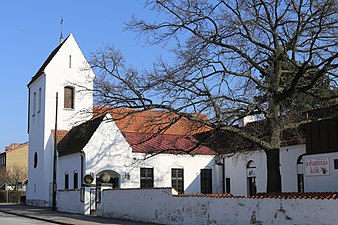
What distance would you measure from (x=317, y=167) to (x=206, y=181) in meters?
14.1

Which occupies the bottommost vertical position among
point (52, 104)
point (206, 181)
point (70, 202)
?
point (70, 202)

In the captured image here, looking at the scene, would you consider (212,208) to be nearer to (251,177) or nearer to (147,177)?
(251,177)

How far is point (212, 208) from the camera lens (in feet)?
66.1

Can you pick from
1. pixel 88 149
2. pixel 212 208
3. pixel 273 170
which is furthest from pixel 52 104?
pixel 212 208

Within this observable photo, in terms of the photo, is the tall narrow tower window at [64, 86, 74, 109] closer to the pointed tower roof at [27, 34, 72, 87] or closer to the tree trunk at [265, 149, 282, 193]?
the pointed tower roof at [27, 34, 72, 87]

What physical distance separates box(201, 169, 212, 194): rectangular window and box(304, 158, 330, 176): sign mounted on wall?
12.8 meters

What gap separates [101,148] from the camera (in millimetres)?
36125

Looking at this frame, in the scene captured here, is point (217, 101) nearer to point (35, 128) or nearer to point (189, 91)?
point (189, 91)

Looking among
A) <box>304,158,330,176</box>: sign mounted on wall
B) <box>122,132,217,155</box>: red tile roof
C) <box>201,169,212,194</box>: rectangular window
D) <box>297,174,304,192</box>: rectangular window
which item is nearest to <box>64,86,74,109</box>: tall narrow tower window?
<box>122,132,217,155</box>: red tile roof

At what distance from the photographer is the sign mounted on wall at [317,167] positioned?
89.0ft

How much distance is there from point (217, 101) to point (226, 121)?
38.6 inches

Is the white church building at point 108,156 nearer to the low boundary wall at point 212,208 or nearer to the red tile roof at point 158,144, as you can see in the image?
the red tile roof at point 158,144

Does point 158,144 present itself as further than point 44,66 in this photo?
No

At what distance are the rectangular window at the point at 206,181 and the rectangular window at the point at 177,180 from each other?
184 centimetres
